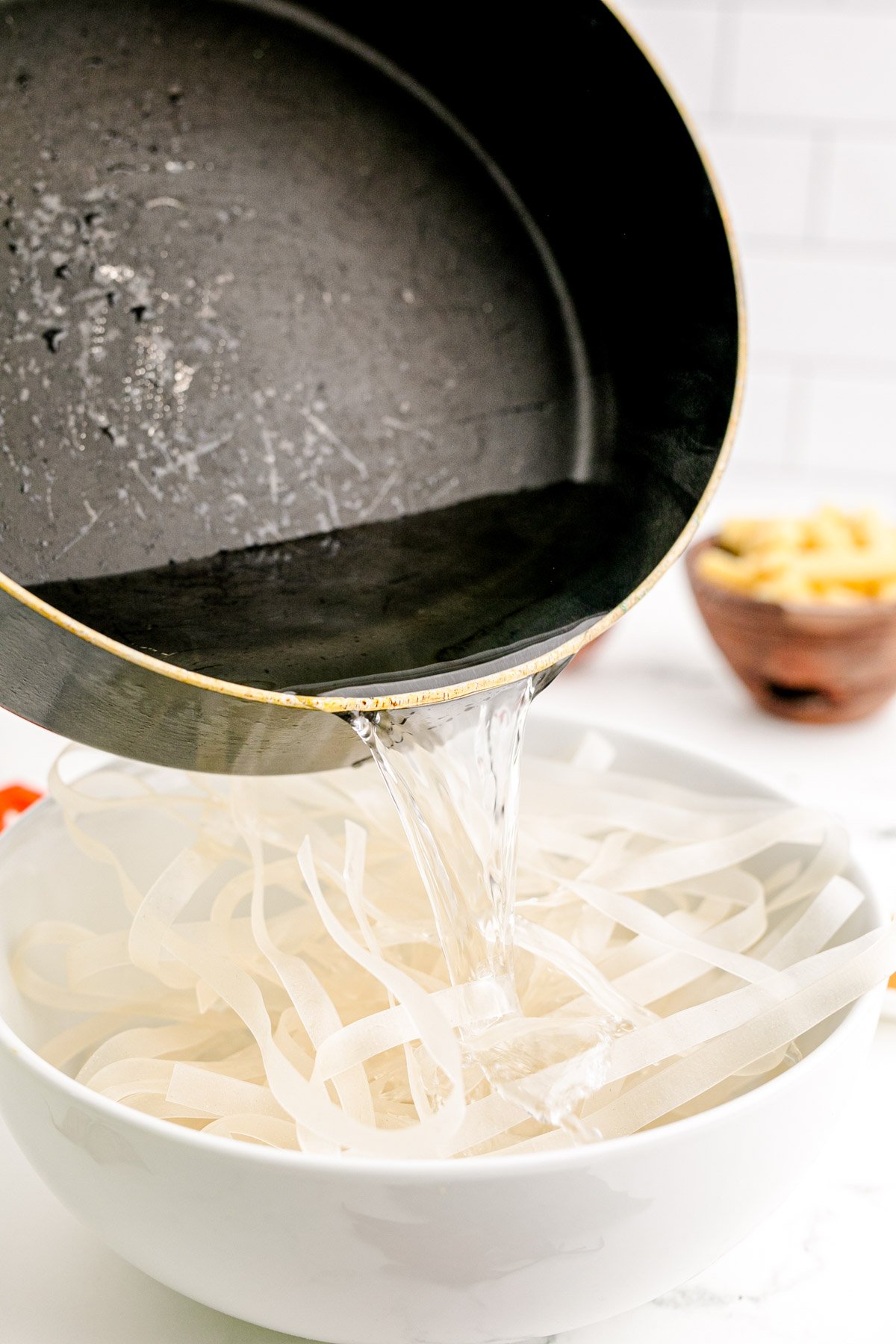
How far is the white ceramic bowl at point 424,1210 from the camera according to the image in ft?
1.39

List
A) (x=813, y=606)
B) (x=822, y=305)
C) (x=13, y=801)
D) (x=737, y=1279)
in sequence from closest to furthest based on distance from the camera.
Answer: (x=737, y=1279) < (x=13, y=801) < (x=813, y=606) < (x=822, y=305)

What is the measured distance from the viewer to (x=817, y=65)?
2.06m

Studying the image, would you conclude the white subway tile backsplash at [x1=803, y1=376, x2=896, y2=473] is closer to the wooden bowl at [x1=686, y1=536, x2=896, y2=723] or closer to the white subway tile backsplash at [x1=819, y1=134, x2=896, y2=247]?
the white subway tile backsplash at [x1=819, y1=134, x2=896, y2=247]

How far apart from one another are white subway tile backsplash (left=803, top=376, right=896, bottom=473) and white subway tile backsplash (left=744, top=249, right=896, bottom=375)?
0.15ft

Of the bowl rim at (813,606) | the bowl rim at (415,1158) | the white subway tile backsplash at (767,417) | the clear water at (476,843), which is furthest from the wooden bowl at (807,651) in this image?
the white subway tile backsplash at (767,417)

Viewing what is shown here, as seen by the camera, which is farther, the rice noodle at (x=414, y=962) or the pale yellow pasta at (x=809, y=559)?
the pale yellow pasta at (x=809, y=559)

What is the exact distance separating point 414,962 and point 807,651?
56 cm

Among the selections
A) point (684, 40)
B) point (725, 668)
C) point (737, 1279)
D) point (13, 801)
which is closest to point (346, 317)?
point (13, 801)

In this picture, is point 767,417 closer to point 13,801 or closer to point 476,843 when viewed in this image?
point 13,801

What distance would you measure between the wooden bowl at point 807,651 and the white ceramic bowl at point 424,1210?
642mm

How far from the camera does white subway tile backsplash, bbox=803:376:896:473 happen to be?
226 cm

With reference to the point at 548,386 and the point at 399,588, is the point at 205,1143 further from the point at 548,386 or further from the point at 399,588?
the point at 548,386

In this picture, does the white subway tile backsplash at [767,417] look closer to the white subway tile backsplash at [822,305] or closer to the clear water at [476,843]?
the white subway tile backsplash at [822,305]

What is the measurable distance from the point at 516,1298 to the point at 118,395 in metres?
0.44
